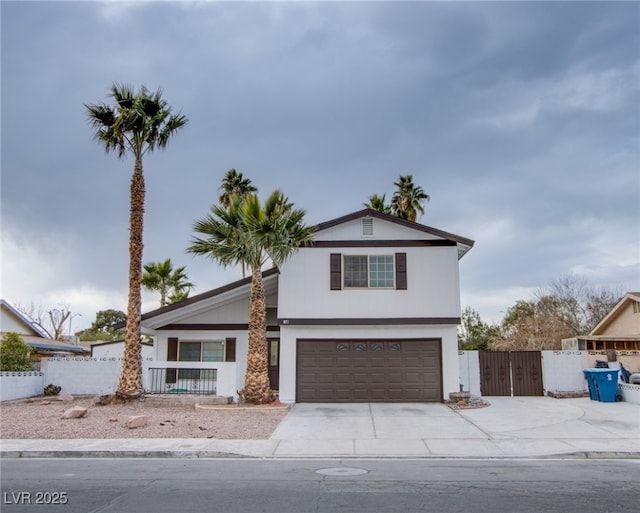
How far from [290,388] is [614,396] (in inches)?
433

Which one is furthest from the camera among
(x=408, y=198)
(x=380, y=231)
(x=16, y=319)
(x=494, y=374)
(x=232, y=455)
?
(x=408, y=198)

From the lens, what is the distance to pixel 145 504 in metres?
6.98

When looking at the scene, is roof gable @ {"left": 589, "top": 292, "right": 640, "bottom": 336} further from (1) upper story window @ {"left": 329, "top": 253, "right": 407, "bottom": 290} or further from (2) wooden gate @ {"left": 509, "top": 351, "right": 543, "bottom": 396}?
(1) upper story window @ {"left": 329, "top": 253, "right": 407, "bottom": 290}

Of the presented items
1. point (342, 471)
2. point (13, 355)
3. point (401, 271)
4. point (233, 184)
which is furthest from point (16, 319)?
point (342, 471)

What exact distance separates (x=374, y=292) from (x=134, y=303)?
27.5ft

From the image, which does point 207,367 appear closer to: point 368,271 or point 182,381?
point 182,381

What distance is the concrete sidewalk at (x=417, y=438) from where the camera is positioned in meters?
10.9

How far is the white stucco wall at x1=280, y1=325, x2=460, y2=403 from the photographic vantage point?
61.2 feet

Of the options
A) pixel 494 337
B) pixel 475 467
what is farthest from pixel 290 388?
pixel 494 337

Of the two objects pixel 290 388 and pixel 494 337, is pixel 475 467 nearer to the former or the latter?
pixel 290 388

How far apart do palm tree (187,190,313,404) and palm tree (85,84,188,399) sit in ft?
7.23

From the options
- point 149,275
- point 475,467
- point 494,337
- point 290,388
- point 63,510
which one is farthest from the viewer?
point 494,337

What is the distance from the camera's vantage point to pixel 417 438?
488 inches

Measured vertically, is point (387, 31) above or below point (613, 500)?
above
